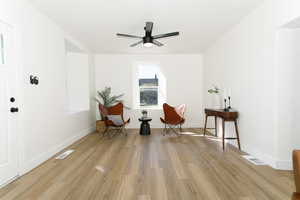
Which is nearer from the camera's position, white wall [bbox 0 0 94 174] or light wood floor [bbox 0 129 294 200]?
light wood floor [bbox 0 129 294 200]

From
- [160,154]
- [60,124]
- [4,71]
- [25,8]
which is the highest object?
[25,8]

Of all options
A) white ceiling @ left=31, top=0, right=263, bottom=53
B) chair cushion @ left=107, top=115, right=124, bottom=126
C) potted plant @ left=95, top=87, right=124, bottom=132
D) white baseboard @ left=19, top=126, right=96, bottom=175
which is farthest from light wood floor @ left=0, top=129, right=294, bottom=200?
white ceiling @ left=31, top=0, right=263, bottom=53

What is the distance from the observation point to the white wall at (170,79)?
6434 millimetres

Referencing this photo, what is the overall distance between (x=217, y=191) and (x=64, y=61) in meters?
4.03

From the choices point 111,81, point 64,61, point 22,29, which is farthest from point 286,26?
point 111,81

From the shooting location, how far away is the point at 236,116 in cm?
383

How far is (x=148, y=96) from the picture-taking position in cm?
679

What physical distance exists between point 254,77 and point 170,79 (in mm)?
3401

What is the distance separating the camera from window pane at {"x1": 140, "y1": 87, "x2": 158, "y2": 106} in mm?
6781

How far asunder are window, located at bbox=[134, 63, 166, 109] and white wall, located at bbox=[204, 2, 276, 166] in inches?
106

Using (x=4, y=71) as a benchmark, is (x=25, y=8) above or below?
above

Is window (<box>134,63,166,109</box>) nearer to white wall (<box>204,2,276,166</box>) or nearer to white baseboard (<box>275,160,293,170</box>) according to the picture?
white wall (<box>204,2,276,166</box>)

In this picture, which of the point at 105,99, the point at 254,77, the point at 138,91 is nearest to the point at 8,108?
the point at 105,99

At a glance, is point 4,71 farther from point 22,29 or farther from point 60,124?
point 60,124
